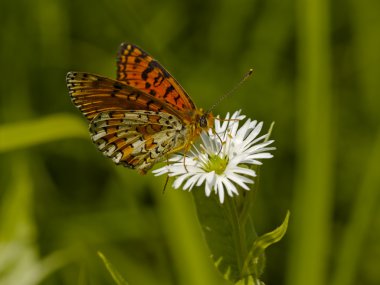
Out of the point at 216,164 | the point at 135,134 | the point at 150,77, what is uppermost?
the point at 150,77

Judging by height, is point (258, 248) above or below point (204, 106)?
below

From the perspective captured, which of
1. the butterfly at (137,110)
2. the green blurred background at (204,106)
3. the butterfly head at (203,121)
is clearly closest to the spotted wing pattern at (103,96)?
the butterfly at (137,110)

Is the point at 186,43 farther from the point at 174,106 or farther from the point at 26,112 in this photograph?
the point at 174,106

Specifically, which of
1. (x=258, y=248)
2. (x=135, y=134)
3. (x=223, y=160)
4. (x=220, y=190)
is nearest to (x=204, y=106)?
(x=135, y=134)

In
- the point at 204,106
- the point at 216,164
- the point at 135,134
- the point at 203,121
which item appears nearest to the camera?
the point at 216,164

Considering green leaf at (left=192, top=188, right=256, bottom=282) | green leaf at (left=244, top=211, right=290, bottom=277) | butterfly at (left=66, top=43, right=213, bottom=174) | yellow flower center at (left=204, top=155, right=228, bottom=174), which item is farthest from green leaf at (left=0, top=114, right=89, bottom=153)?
green leaf at (left=244, top=211, right=290, bottom=277)

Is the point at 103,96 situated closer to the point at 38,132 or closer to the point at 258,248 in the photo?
the point at 38,132

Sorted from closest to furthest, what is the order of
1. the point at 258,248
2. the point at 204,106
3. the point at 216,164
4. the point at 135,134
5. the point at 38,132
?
1. the point at 258,248
2. the point at 216,164
3. the point at 135,134
4. the point at 38,132
5. the point at 204,106
